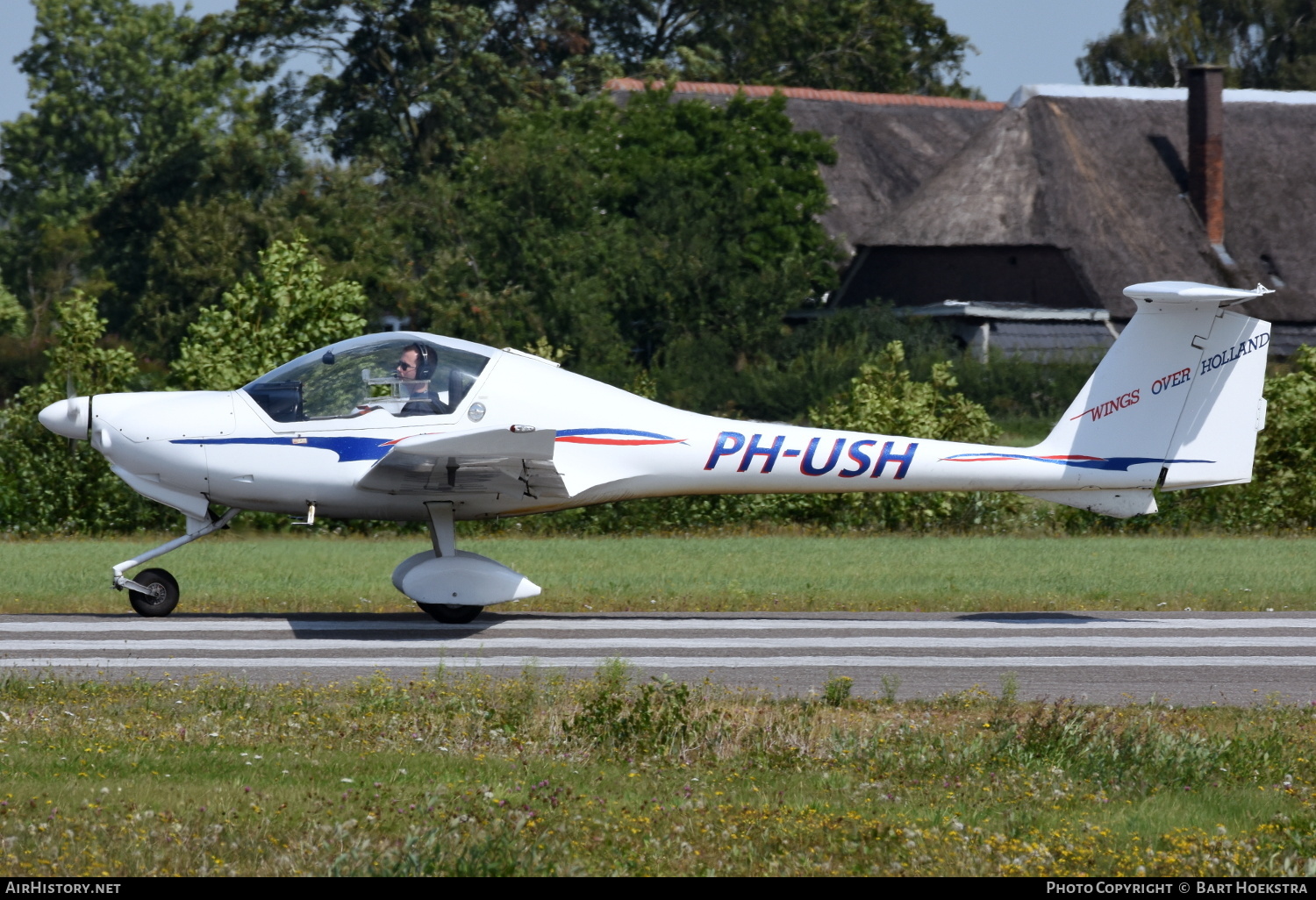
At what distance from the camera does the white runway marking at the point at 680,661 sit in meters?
9.48

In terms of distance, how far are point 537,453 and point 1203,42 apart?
2826 inches

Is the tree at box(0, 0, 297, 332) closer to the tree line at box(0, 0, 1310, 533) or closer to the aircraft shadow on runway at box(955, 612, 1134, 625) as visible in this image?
the tree line at box(0, 0, 1310, 533)

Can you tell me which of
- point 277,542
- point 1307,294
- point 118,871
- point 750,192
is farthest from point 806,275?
point 118,871

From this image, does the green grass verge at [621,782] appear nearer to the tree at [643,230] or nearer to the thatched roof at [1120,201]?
the tree at [643,230]

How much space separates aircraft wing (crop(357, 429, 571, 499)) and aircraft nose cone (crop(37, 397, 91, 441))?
2.20 metres

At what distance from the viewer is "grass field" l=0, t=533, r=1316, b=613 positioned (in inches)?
502

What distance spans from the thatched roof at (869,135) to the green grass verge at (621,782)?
1465 inches

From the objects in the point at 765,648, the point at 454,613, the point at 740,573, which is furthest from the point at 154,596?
the point at 740,573

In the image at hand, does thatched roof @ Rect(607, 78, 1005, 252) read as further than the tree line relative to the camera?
Yes

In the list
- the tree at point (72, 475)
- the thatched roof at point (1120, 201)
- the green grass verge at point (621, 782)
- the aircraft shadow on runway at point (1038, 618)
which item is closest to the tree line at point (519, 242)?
the tree at point (72, 475)

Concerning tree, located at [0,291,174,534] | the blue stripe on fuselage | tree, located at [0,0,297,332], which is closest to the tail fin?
the blue stripe on fuselage

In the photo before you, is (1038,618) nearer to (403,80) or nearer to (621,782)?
(621,782)

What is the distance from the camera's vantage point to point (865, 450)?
461 inches

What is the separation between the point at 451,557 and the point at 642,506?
9.00 meters
